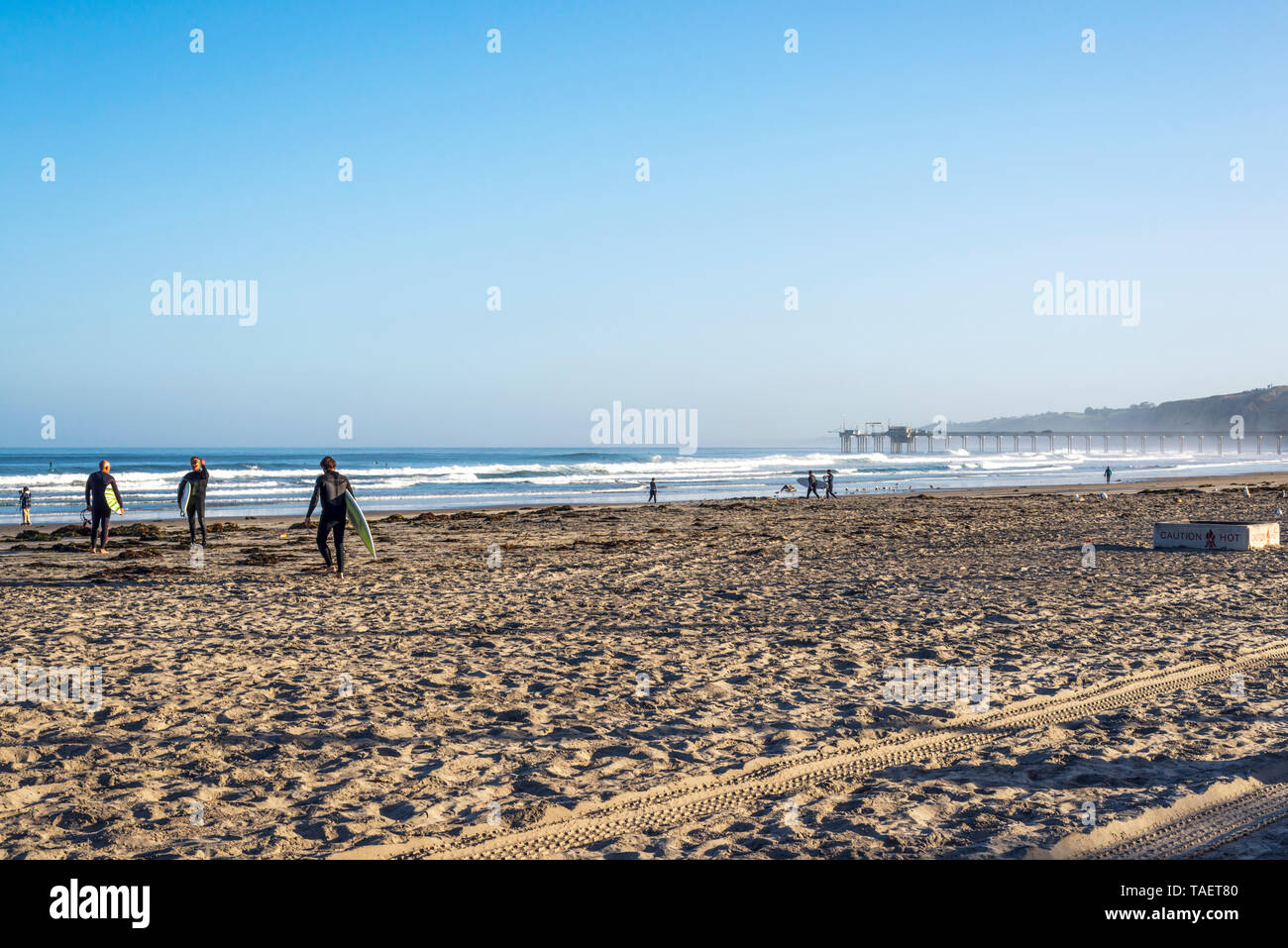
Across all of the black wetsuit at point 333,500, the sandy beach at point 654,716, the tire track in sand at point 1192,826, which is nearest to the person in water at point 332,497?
the black wetsuit at point 333,500

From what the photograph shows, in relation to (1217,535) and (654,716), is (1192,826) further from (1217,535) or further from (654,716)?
(1217,535)

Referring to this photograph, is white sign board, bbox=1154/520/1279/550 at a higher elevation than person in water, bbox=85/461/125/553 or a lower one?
lower

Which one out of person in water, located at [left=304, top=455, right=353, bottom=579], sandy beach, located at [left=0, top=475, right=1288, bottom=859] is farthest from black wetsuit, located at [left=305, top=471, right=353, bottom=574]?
sandy beach, located at [left=0, top=475, right=1288, bottom=859]

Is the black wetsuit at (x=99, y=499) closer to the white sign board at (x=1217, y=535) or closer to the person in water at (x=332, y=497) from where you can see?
the person in water at (x=332, y=497)

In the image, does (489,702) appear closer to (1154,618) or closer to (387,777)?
(387,777)

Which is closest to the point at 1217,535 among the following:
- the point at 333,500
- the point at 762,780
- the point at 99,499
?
the point at 762,780

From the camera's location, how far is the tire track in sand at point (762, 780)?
3.64 m

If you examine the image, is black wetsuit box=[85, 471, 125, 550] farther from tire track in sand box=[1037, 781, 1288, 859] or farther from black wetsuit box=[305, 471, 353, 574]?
tire track in sand box=[1037, 781, 1288, 859]

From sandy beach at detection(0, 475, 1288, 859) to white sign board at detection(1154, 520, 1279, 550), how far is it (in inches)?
67.7

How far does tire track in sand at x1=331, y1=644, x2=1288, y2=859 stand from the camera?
3.64 meters

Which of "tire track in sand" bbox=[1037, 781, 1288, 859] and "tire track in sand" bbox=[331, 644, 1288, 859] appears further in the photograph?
"tire track in sand" bbox=[331, 644, 1288, 859]

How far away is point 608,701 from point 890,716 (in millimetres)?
1794

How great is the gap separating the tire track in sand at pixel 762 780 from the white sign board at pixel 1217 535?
9038 millimetres
